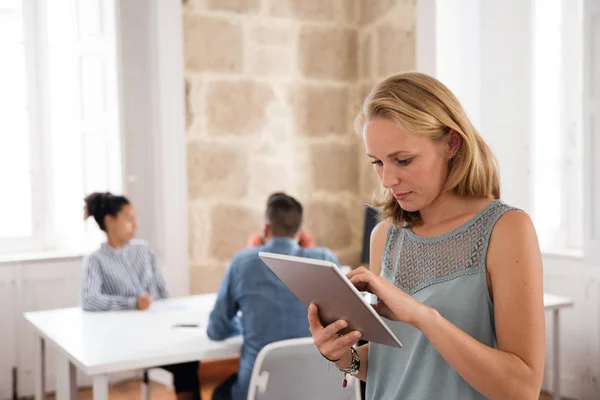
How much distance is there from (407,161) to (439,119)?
0.10 meters

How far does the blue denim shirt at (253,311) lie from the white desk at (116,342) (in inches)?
2.7

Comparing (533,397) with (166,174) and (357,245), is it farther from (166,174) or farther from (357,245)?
(357,245)

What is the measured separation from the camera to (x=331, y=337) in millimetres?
1239

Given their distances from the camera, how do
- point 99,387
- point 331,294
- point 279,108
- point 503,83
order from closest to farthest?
1. point 331,294
2. point 99,387
3. point 503,83
4. point 279,108

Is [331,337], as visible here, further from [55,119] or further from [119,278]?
[55,119]

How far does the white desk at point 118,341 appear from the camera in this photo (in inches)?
89.4

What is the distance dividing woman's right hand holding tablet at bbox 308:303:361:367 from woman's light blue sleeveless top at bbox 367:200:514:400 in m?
0.11

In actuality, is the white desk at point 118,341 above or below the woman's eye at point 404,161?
below

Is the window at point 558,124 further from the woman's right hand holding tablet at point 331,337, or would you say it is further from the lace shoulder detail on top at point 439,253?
the woman's right hand holding tablet at point 331,337

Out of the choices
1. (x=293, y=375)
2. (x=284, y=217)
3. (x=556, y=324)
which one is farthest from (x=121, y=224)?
(x=556, y=324)

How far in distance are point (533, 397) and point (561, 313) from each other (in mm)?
2990

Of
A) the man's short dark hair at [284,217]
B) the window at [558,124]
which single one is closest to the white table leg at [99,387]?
the man's short dark hair at [284,217]

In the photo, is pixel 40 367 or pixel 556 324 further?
pixel 556 324

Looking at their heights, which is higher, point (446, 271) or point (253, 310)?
point (446, 271)
